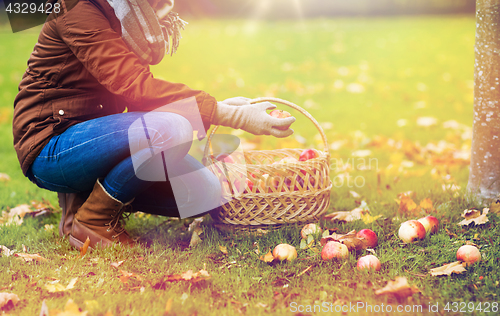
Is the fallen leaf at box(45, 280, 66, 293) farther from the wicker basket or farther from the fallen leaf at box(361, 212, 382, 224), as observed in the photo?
the fallen leaf at box(361, 212, 382, 224)

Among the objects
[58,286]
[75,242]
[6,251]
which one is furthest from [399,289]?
[6,251]

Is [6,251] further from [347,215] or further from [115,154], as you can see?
[347,215]

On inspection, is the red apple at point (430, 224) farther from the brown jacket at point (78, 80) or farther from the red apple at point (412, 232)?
the brown jacket at point (78, 80)

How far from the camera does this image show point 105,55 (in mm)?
1757

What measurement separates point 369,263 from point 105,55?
56.7 inches

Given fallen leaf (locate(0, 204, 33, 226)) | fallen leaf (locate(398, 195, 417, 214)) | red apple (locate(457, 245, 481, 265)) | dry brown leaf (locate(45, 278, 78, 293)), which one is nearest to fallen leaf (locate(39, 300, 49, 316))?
dry brown leaf (locate(45, 278, 78, 293))

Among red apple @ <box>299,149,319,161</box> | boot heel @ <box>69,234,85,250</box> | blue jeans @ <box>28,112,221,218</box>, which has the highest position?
blue jeans @ <box>28,112,221,218</box>

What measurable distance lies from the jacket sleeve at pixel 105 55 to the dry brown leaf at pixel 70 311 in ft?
2.81

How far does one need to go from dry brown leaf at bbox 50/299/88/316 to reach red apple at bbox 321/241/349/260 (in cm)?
102

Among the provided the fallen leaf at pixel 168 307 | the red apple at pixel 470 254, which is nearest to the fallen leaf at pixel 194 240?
the fallen leaf at pixel 168 307

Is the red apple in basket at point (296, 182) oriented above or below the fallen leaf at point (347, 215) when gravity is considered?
above

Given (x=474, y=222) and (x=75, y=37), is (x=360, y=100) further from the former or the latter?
(x=75, y=37)

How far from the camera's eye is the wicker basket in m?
2.06

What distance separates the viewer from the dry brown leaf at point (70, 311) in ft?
4.87
